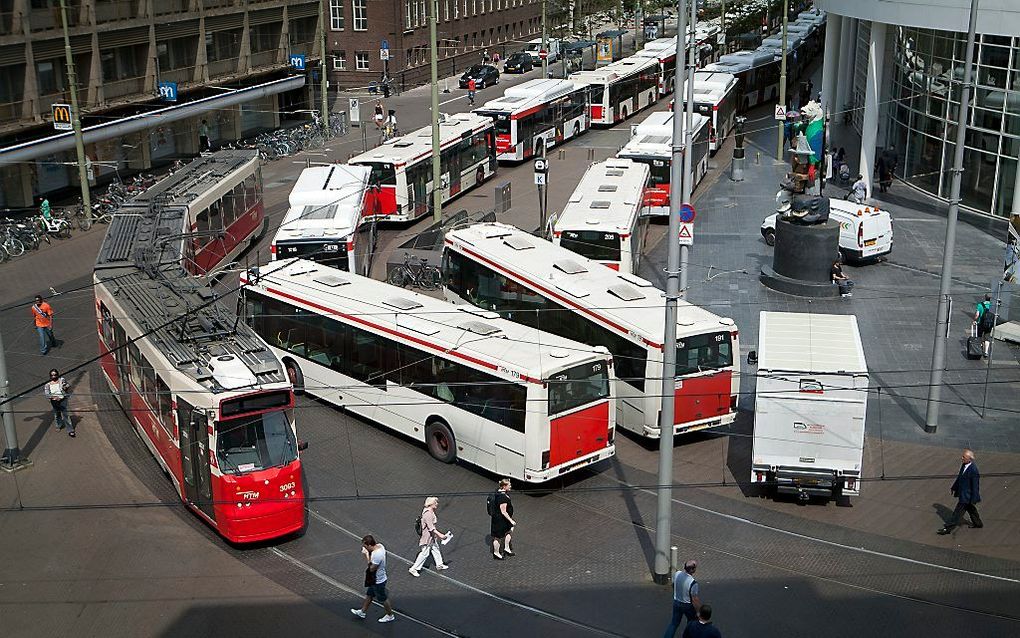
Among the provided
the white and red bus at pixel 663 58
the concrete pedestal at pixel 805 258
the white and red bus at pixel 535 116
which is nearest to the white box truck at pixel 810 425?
the concrete pedestal at pixel 805 258

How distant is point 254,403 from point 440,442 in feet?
15.9

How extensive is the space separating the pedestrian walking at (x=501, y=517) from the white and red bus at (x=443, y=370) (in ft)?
6.28

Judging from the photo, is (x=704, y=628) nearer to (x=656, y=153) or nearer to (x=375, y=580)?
(x=375, y=580)

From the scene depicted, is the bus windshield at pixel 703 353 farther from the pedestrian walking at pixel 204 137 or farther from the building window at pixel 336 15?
the building window at pixel 336 15

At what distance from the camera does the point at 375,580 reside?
16797 millimetres

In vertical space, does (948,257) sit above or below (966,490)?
above

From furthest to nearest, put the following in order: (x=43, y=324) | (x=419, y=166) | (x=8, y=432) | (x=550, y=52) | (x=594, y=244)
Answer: (x=550, y=52) → (x=419, y=166) → (x=594, y=244) → (x=43, y=324) → (x=8, y=432)

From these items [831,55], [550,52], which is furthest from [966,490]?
[550,52]

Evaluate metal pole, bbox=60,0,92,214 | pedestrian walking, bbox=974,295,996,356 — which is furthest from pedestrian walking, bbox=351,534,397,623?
metal pole, bbox=60,0,92,214

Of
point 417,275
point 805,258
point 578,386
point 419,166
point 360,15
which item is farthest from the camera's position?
point 360,15

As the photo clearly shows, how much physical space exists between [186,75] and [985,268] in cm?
3642

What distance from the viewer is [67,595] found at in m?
17.8

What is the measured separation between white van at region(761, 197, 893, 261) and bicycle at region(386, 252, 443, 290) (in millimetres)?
11600

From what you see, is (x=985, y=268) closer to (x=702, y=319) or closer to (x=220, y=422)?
(x=702, y=319)
